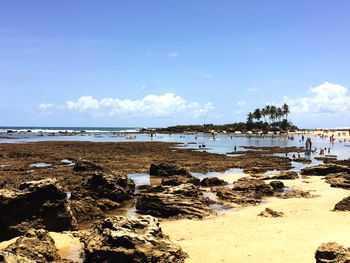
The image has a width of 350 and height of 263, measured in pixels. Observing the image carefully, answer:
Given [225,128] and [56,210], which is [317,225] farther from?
[225,128]

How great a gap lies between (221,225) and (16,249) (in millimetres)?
9652

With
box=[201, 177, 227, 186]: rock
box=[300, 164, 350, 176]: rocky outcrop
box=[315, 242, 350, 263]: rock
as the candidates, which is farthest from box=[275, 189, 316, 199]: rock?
box=[315, 242, 350, 263]: rock

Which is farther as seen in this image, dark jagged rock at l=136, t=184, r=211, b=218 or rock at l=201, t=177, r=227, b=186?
rock at l=201, t=177, r=227, b=186

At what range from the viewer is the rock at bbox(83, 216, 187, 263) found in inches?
504

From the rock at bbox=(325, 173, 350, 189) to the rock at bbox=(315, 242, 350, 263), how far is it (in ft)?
65.0

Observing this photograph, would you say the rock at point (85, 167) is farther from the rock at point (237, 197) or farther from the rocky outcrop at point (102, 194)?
the rock at point (237, 197)

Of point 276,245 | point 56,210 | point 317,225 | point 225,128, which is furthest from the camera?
point 225,128

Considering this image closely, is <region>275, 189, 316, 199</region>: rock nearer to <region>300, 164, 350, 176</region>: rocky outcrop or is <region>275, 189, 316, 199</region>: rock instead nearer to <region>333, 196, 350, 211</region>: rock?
<region>333, 196, 350, 211</region>: rock

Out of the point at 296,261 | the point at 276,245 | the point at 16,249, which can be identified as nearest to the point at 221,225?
the point at 276,245

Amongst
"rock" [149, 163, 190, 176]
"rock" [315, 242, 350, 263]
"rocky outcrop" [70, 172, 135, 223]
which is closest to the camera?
"rock" [315, 242, 350, 263]

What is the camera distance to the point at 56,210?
17812mm

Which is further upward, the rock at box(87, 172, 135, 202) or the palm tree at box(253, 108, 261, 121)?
the palm tree at box(253, 108, 261, 121)

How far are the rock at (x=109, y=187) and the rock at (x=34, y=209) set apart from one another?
6.45 metres

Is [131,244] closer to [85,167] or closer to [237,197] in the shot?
[237,197]
